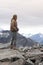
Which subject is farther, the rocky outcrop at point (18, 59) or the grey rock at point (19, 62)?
the rocky outcrop at point (18, 59)

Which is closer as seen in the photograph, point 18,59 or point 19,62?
point 19,62

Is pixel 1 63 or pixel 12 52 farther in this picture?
pixel 12 52

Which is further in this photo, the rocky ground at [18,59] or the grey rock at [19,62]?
the rocky ground at [18,59]

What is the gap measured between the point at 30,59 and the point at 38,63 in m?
1.23

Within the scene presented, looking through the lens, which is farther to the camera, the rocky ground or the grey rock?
the rocky ground

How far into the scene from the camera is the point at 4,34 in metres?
69.7

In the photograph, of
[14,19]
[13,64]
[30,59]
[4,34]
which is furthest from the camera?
[4,34]

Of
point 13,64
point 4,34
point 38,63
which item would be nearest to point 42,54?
point 38,63

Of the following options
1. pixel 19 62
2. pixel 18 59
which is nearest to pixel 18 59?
pixel 18 59

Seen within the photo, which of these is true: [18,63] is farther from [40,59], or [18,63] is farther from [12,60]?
[40,59]

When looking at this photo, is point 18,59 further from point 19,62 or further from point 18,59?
point 19,62

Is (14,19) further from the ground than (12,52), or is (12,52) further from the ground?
(14,19)

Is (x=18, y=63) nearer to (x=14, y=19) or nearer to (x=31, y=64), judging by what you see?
(x=31, y=64)

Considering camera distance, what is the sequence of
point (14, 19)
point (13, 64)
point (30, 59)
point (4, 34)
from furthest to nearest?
1. point (4, 34)
2. point (14, 19)
3. point (30, 59)
4. point (13, 64)
